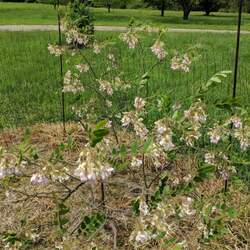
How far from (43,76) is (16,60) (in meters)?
2.03

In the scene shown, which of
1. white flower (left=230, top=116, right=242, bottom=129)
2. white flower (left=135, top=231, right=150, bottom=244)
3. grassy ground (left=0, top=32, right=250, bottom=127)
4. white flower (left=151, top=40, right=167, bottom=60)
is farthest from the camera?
grassy ground (left=0, top=32, right=250, bottom=127)

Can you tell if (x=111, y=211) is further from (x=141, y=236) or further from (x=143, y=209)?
(x=141, y=236)

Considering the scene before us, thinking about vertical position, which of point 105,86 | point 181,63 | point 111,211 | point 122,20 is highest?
point 181,63

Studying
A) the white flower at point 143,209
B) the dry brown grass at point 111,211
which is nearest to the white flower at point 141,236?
the white flower at point 143,209

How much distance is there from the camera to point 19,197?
11.6 feet

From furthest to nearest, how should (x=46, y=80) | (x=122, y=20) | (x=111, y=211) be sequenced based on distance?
(x=122, y=20)
(x=46, y=80)
(x=111, y=211)

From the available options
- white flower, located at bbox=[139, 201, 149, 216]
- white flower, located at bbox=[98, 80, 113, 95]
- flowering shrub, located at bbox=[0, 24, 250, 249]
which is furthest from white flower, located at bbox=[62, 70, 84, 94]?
white flower, located at bbox=[139, 201, 149, 216]

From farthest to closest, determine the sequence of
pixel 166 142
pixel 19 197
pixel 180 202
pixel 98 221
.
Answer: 1. pixel 19 197
2. pixel 98 221
3. pixel 180 202
4. pixel 166 142

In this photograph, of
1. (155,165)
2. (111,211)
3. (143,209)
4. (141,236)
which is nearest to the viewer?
(141,236)

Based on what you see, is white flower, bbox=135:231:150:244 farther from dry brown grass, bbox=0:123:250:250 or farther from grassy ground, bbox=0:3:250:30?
grassy ground, bbox=0:3:250:30

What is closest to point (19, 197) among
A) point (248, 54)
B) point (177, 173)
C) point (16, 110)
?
point (177, 173)

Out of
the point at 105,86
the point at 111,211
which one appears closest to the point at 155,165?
the point at 111,211

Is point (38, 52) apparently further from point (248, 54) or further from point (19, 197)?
A: point (19, 197)

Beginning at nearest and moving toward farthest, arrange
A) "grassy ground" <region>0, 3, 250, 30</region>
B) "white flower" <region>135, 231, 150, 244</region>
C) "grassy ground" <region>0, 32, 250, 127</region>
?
"white flower" <region>135, 231, 150, 244</region> → "grassy ground" <region>0, 32, 250, 127</region> → "grassy ground" <region>0, 3, 250, 30</region>
